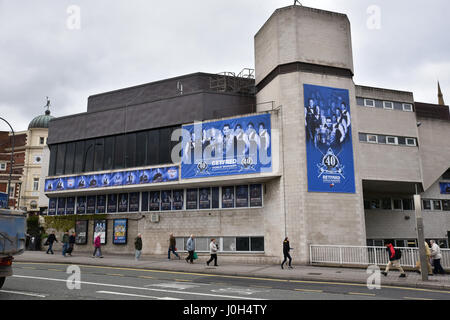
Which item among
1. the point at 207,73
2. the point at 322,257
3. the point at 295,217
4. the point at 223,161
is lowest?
the point at 322,257

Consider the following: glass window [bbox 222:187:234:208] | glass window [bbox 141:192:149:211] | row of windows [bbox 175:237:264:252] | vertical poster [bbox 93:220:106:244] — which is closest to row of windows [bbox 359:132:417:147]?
glass window [bbox 222:187:234:208]

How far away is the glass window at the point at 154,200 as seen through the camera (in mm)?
27322

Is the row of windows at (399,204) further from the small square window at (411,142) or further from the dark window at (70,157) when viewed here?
the dark window at (70,157)

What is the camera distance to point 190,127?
2567 centimetres

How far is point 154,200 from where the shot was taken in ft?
90.3

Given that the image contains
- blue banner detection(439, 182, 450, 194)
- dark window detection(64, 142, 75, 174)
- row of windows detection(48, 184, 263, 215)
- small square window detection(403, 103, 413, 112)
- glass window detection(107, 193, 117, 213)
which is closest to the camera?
row of windows detection(48, 184, 263, 215)

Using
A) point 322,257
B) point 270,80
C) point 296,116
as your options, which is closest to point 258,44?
point 270,80

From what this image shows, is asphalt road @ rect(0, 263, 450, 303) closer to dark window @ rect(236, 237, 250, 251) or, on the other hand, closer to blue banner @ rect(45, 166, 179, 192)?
dark window @ rect(236, 237, 250, 251)

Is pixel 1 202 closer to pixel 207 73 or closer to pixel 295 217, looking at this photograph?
pixel 295 217

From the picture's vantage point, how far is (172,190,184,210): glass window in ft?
86.6

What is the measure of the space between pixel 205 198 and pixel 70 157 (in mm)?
13622

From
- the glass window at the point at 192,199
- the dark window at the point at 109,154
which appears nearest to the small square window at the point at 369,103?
the glass window at the point at 192,199

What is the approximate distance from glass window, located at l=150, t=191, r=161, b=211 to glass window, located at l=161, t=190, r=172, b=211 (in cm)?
40

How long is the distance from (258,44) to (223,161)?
9.45 m
